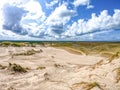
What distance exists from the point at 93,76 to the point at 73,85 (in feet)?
7.41

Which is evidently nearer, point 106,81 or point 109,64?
point 106,81

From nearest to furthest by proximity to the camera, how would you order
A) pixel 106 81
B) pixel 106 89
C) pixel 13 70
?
pixel 106 89 → pixel 106 81 → pixel 13 70

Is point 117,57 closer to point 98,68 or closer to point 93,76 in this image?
point 98,68

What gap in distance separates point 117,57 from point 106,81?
6846mm

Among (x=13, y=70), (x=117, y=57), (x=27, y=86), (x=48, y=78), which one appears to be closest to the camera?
(x=27, y=86)

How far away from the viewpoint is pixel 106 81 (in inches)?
774

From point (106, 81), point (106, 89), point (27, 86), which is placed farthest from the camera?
point (27, 86)

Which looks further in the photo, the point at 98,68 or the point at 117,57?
the point at 117,57

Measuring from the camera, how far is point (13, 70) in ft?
96.1

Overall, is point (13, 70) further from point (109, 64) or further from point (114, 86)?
point (114, 86)

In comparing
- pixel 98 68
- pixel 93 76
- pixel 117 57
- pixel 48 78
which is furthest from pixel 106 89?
pixel 117 57

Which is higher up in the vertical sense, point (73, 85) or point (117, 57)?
point (117, 57)

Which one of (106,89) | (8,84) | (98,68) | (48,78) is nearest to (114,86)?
(106,89)

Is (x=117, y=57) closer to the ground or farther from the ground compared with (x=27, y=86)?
farther from the ground
